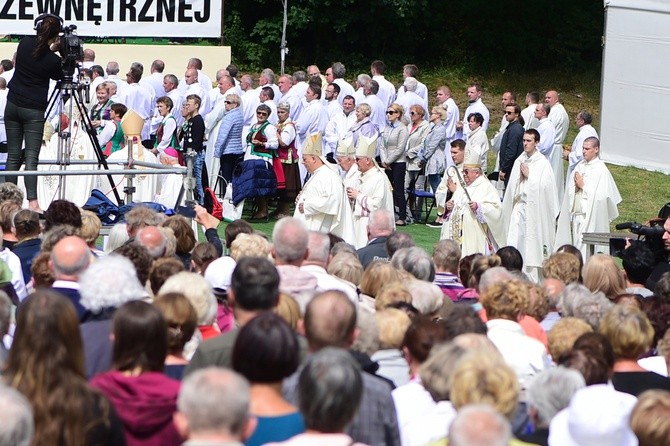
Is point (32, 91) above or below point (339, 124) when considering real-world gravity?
above

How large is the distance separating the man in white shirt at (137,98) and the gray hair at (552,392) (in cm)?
1451

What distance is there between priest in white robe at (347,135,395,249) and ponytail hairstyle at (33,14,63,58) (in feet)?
13.8

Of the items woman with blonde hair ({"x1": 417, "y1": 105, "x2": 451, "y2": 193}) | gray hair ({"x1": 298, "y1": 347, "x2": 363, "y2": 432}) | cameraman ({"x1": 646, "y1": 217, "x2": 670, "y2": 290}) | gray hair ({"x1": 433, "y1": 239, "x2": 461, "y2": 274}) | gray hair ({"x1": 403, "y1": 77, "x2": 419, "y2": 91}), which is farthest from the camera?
gray hair ({"x1": 403, "y1": 77, "x2": 419, "y2": 91})

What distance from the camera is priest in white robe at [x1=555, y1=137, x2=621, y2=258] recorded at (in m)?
15.1

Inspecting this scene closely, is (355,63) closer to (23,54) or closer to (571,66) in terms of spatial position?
(571,66)

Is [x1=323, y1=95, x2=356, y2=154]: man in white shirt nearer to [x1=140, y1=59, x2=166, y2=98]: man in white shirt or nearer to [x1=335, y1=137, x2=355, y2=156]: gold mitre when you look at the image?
[x1=335, y1=137, x2=355, y2=156]: gold mitre

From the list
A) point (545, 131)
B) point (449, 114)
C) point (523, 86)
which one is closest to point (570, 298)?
point (545, 131)

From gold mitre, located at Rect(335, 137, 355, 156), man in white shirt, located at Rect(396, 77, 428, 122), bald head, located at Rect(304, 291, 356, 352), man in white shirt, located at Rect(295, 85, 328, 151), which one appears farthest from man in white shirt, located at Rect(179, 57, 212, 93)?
bald head, located at Rect(304, 291, 356, 352)

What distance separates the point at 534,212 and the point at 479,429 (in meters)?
11.1

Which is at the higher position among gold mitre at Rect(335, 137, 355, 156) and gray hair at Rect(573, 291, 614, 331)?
gold mitre at Rect(335, 137, 355, 156)

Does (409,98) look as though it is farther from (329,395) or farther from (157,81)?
(329,395)

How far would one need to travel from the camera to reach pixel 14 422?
3.83 m

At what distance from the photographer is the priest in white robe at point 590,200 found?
49.4 ft

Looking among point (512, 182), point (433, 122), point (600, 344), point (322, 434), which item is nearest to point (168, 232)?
point (600, 344)
